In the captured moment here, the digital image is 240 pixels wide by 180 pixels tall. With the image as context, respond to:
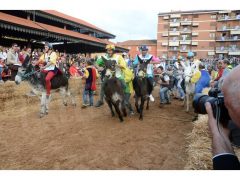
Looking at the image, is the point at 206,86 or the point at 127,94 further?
the point at 206,86

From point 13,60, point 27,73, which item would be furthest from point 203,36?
point 13,60

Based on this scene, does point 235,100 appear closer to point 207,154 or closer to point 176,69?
point 207,154

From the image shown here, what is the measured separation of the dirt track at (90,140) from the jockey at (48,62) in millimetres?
1059

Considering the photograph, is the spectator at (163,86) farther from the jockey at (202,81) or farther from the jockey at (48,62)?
the jockey at (48,62)

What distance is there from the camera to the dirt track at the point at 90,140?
4.21 m

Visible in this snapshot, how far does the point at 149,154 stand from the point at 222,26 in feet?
22.1

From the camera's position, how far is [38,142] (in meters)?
5.30

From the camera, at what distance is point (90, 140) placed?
17.6 feet

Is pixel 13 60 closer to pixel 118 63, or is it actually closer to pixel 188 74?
pixel 118 63

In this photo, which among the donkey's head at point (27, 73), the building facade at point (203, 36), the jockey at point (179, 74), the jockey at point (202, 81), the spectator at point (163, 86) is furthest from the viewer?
the jockey at point (179, 74)

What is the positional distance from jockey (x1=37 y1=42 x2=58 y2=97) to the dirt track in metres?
1.06

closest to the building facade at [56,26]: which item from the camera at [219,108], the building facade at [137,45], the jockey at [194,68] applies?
the building facade at [137,45]

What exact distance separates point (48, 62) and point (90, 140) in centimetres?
350

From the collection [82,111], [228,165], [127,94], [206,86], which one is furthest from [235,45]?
[228,165]
